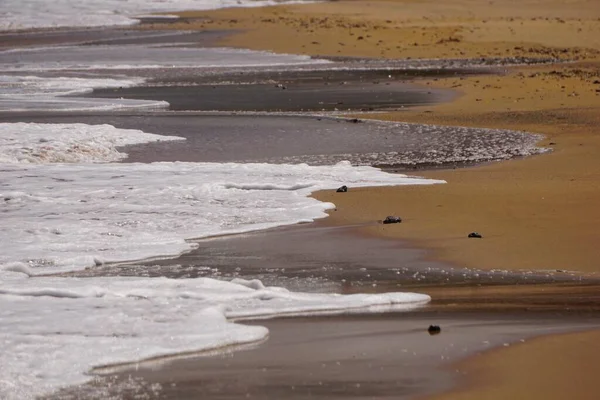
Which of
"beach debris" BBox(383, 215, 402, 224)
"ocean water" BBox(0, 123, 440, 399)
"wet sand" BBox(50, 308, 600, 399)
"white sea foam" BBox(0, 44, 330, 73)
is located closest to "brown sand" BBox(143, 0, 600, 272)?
"beach debris" BBox(383, 215, 402, 224)

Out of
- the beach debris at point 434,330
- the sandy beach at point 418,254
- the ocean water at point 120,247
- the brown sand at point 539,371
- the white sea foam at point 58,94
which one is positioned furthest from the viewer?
the white sea foam at point 58,94

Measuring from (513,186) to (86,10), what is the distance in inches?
1942

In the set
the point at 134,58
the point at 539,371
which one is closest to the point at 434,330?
the point at 539,371

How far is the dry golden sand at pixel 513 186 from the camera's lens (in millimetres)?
6391

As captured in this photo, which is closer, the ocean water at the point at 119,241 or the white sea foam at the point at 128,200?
the ocean water at the point at 119,241

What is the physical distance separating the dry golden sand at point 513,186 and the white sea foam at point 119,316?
1457 millimetres

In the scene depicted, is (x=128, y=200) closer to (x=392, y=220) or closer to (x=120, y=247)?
(x=120, y=247)

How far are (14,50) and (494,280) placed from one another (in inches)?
1225

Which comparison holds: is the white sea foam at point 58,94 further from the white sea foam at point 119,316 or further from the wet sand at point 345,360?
the wet sand at point 345,360

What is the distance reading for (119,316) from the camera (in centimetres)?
736

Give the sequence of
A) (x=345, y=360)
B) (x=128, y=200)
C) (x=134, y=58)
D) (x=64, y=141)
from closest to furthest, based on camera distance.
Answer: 1. (x=345, y=360)
2. (x=128, y=200)
3. (x=64, y=141)
4. (x=134, y=58)

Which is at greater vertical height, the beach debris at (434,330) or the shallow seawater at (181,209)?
the beach debris at (434,330)

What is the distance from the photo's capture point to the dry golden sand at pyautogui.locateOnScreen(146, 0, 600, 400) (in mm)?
6391

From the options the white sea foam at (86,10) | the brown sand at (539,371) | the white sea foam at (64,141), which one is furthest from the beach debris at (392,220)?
the white sea foam at (86,10)
